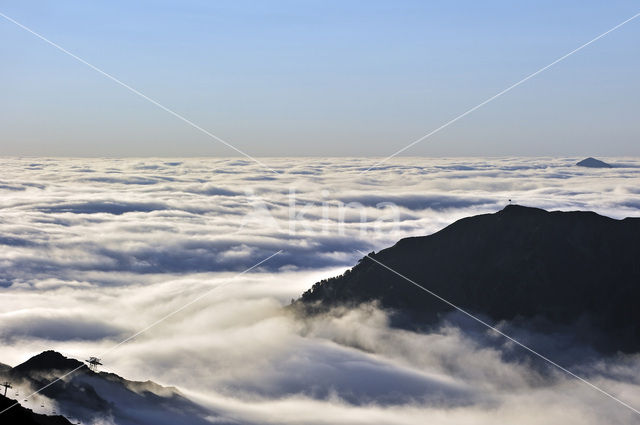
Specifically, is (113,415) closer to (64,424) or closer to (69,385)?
(69,385)

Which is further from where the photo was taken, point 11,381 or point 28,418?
point 11,381

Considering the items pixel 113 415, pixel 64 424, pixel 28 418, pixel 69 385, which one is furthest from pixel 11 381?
pixel 28 418

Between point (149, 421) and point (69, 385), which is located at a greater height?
point (69, 385)

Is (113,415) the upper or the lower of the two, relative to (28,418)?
lower

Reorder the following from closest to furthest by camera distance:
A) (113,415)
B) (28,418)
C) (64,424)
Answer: (28,418), (64,424), (113,415)

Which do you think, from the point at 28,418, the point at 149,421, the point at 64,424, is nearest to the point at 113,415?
the point at 149,421

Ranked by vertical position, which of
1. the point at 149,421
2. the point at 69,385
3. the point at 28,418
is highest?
the point at 28,418

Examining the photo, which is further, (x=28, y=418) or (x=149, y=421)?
(x=149, y=421)

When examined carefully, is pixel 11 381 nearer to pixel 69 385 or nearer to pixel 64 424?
pixel 69 385

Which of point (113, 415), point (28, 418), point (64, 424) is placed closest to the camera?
point (28, 418)
